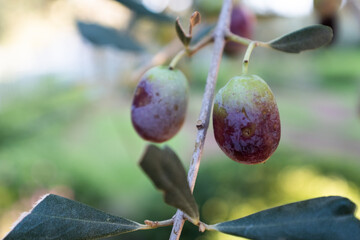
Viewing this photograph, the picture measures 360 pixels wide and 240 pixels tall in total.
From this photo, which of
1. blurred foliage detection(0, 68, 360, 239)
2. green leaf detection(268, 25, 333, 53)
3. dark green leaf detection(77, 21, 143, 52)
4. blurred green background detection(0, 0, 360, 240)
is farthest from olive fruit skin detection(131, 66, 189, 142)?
blurred foliage detection(0, 68, 360, 239)

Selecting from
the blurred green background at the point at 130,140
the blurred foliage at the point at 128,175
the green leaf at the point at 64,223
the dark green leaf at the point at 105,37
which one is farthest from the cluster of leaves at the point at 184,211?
the blurred foliage at the point at 128,175

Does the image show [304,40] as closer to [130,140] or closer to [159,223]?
[159,223]

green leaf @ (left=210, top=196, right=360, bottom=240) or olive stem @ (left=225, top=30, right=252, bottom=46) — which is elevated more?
olive stem @ (left=225, top=30, right=252, bottom=46)

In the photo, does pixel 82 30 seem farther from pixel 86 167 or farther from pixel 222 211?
pixel 86 167

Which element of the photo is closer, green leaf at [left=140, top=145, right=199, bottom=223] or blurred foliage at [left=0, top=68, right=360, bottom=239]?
green leaf at [left=140, top=145, right=199, bottom=223]

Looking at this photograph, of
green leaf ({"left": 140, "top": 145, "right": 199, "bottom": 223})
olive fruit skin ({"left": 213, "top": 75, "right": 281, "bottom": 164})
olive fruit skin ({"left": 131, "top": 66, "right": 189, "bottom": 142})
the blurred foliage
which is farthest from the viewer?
the blurred foliage

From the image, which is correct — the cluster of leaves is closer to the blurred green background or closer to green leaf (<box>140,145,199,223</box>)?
green leaf (<box>140,145,199,223</box>)

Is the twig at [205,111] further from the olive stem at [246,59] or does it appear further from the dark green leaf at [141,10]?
the dark green leaf at [141,10]

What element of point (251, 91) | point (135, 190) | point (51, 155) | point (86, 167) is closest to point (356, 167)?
point (135, 190)
